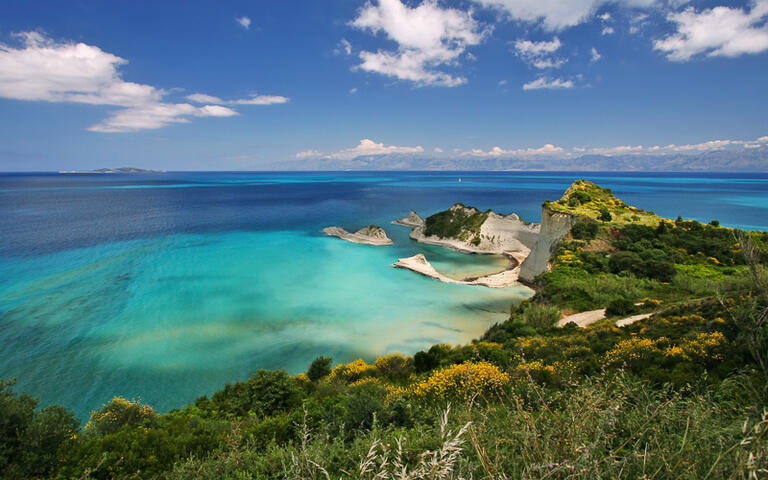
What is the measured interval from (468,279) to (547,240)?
31.3 ft

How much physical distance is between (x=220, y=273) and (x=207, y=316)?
11748mm

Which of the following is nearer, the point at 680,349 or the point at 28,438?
the point at 28,438

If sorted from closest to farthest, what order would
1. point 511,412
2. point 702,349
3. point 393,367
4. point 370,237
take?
point 511,412, point 702,349, point 393,367, point 370,237

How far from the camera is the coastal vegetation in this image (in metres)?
2.58

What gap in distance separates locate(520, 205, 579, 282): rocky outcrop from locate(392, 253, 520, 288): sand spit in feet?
5.07

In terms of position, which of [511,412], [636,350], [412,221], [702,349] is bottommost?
[412,221]

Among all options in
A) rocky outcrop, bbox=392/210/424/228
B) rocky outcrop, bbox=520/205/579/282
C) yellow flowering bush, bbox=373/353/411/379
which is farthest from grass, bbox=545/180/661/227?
rocky outcrop, bbox=392/210/424/228

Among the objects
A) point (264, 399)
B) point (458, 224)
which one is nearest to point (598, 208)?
point (458, 224)

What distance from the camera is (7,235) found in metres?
49.0

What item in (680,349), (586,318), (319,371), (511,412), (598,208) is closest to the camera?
(511,412)

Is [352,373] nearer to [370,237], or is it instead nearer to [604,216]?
[604,216]

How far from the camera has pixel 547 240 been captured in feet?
115

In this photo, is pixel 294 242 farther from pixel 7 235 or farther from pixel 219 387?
pixel 7 235

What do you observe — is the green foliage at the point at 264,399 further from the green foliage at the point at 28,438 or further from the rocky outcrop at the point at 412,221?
the rocky outcrop at the point at 412,221
